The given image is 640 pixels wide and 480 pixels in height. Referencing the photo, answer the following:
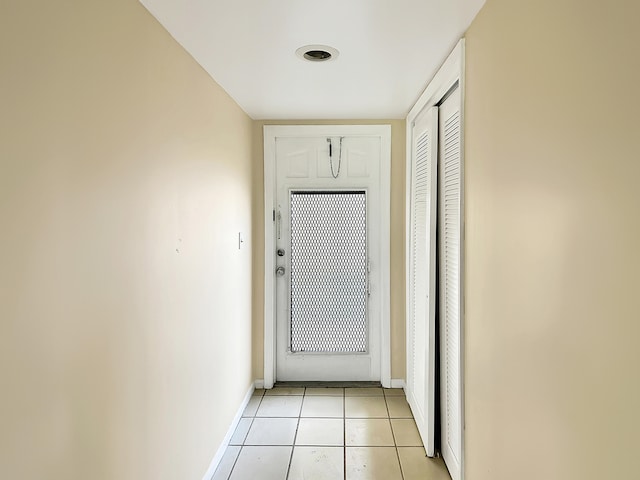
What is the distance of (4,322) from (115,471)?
71 centimetres

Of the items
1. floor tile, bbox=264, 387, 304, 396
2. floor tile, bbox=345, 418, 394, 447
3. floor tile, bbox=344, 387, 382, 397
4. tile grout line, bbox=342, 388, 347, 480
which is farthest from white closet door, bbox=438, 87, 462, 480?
floor tile, bbox=264, 387, 304, 396

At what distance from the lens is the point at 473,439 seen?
1.80 metres

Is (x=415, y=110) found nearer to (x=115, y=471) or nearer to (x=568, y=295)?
(x=568, y=295)

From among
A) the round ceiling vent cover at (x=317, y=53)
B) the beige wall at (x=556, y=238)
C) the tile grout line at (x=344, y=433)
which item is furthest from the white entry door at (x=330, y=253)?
the beige wall at (x=556, y=238)

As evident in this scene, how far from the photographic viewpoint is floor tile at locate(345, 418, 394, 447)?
2.66m

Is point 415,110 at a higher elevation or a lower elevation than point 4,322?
higher

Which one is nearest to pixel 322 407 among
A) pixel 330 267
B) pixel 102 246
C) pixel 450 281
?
pixel 330 267

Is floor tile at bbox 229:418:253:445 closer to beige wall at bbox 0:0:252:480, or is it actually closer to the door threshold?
beige wall at bbox 0:0:252:480

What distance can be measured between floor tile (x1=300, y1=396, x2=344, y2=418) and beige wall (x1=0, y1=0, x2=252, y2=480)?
2.95 ft

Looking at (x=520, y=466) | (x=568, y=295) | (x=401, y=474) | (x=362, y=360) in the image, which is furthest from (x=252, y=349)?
(x=568, y=295)

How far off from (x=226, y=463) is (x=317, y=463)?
0.51m

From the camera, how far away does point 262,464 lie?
8.00 ft

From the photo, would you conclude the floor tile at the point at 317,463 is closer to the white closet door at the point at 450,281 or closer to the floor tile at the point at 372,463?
the floor tile at the point at 372,463

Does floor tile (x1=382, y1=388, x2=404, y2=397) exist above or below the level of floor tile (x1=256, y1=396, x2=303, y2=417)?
above
